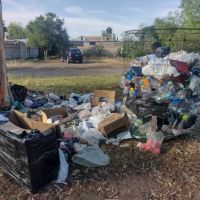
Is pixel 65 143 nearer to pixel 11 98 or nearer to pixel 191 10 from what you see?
pixel 11 98

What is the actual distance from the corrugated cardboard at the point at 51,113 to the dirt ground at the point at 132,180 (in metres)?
1.67

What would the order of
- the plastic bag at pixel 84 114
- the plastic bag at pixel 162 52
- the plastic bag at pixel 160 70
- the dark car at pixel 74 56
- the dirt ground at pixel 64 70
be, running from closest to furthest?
the plastic bag at pixel 84 114, the plastic bag at pixel 160 70, the plastic bag at pixel 162 52, the dirt ground at pixel 64 70, the dark car at pixel 74 56

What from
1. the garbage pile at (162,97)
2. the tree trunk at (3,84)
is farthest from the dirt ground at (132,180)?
the tree trunk at (3,84)

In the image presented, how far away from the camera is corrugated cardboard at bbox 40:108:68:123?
5.31 metres

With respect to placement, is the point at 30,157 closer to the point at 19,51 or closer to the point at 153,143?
the point at 153,143

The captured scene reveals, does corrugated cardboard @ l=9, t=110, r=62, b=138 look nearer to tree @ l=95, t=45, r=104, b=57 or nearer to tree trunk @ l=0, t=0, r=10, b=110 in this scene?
tree trunk @ l=0, t=0, r=10, b=110

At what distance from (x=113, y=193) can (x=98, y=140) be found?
1.36 meters

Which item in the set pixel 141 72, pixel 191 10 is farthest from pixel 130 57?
pixel 191 10

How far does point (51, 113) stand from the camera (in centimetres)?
549

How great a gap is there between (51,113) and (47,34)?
30873 millimetres

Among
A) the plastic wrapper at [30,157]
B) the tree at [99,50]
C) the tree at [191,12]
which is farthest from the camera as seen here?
the tree at [99,50]

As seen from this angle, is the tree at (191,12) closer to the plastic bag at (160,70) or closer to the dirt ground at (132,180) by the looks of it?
the plastic bag at (160,70)

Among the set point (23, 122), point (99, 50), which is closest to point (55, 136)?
point (23, 122)

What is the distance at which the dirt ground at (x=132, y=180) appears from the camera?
3199 millimetres
